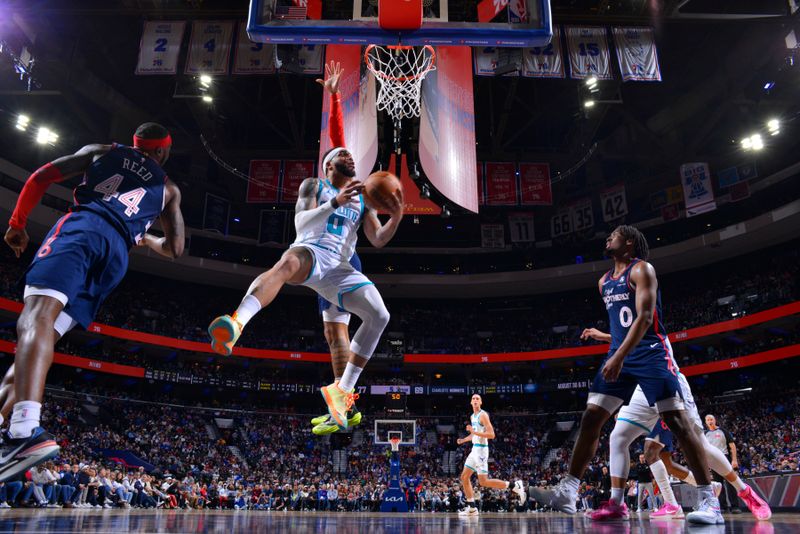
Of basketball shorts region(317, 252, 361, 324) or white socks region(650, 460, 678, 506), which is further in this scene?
white socks region(650, 460, 678, 506)

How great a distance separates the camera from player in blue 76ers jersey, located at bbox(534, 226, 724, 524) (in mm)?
4508

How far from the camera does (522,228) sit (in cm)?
2973

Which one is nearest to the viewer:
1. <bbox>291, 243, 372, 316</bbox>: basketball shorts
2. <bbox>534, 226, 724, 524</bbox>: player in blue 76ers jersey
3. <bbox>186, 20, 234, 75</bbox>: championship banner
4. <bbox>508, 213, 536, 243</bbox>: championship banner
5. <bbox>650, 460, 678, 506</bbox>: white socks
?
<bbox>291, 243, 372, 316</bbox>: basketball shorts

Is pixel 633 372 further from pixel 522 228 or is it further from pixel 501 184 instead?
pixel 522 228

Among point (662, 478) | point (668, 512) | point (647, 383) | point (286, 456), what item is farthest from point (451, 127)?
point (286, 456)

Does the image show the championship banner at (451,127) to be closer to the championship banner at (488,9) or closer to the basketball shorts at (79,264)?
the championship banner at (488,9)

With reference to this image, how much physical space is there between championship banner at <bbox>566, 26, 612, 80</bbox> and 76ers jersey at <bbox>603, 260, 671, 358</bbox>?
11.1m

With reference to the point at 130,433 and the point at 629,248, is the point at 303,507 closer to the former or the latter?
the point at 130,433

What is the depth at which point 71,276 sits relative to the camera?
313 centimetres

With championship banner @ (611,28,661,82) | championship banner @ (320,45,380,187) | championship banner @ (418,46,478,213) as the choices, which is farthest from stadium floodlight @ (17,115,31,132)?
championship banner @ (611,28,661,82)

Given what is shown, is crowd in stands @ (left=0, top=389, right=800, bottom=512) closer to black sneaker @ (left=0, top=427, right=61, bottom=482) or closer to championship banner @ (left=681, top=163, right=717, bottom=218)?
championship banner @ (left=681, top=163, right=717, bottom=218)

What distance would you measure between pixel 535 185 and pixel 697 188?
7190 mm

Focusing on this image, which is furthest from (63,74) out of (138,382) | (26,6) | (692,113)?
(692,113)

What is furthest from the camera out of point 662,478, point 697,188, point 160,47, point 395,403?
point 697,188
